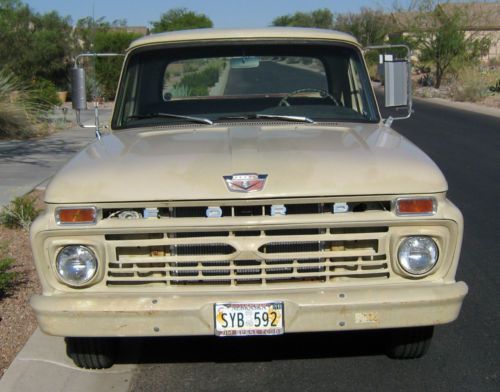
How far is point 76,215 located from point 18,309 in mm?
2027

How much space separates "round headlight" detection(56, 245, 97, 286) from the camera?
393 cm

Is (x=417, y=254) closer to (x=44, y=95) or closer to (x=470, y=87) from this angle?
(x=44, y=95)

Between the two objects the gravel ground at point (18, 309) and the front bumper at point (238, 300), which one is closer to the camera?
the front bumper at point (238, 300)

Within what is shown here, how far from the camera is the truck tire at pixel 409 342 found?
175 inches

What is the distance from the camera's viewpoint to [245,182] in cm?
384

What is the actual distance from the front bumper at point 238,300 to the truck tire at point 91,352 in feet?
1.59

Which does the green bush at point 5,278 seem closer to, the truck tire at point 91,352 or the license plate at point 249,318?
the truck tire at point 91,352

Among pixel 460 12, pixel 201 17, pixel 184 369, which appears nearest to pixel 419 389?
pixel 184 369

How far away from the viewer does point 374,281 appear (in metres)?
3.96

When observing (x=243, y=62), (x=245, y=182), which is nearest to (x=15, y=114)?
(x=243, y=62)

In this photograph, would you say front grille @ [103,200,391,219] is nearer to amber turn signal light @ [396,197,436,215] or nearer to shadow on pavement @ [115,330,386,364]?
amber turn signal light @ [396,197,436,215]

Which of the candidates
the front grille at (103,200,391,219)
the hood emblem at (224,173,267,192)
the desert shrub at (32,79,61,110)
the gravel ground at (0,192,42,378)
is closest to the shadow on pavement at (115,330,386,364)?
the gravel ground at (0,192,42,378)

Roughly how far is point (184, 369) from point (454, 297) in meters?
1.69

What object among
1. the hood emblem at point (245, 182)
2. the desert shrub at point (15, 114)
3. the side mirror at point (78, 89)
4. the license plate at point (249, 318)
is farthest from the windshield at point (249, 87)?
the desert shrub at point (15, 114)
